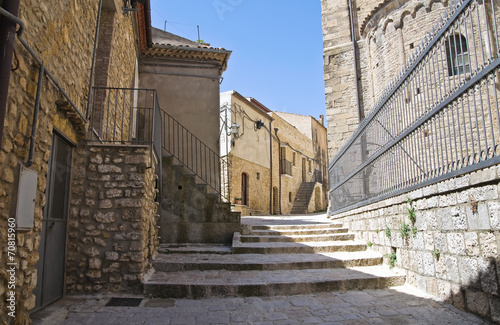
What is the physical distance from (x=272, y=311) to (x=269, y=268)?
1.46 metres

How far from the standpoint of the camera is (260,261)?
5.42m

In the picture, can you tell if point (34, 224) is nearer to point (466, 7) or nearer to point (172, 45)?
point (466, 7)

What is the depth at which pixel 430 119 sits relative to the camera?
13.5ft

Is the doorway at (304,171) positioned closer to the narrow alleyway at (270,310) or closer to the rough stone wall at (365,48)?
the rough stone wall at (365,48)

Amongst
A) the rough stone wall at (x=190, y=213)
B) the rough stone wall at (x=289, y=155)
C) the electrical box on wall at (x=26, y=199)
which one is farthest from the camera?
the rough stone wall at (x=289, y=155)

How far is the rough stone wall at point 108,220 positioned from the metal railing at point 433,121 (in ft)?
11.3

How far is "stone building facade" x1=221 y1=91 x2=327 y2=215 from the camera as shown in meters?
19.5

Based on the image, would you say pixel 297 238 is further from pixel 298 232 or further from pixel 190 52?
pixel 190 52

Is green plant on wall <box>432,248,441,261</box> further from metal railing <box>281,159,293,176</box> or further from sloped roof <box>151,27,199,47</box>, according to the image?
metal railing <box>281,159,293,176</box>

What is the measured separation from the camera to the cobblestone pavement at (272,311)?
11.2 ft

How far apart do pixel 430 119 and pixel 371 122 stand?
2135 mm

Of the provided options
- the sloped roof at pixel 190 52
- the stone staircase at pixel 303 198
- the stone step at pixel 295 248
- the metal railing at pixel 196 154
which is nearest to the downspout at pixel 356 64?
the sloped roof at pixel 190 52

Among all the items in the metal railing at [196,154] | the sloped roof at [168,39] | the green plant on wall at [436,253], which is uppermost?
the sloped roof at [168,39]

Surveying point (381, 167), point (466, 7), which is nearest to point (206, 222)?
point (381, 167)
